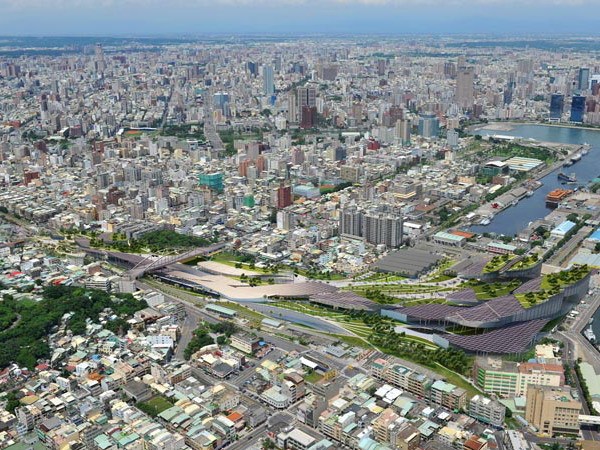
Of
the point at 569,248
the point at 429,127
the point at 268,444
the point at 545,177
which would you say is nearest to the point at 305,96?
the point at 429,127

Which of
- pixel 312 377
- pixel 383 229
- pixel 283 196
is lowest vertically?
pixel 312 377

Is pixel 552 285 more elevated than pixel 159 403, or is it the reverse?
pixel 552 285

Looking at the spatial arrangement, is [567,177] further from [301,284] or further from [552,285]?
[301,284]

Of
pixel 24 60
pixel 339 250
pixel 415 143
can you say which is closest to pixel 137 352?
pixel 339 250

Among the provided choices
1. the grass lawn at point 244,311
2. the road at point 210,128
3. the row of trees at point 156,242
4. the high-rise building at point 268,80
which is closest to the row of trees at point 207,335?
the grass lawn at point 244,311

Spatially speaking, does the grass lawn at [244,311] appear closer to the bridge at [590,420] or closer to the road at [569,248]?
the bridge at [590,420]

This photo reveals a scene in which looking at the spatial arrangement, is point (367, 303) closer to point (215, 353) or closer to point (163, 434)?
point (215, 353)

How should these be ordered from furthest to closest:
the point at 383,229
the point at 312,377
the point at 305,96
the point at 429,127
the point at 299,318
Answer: the point at 305,96 < the point at 429,127 < the point at 383,229 < the point at 299,318 < the point at 312,377
